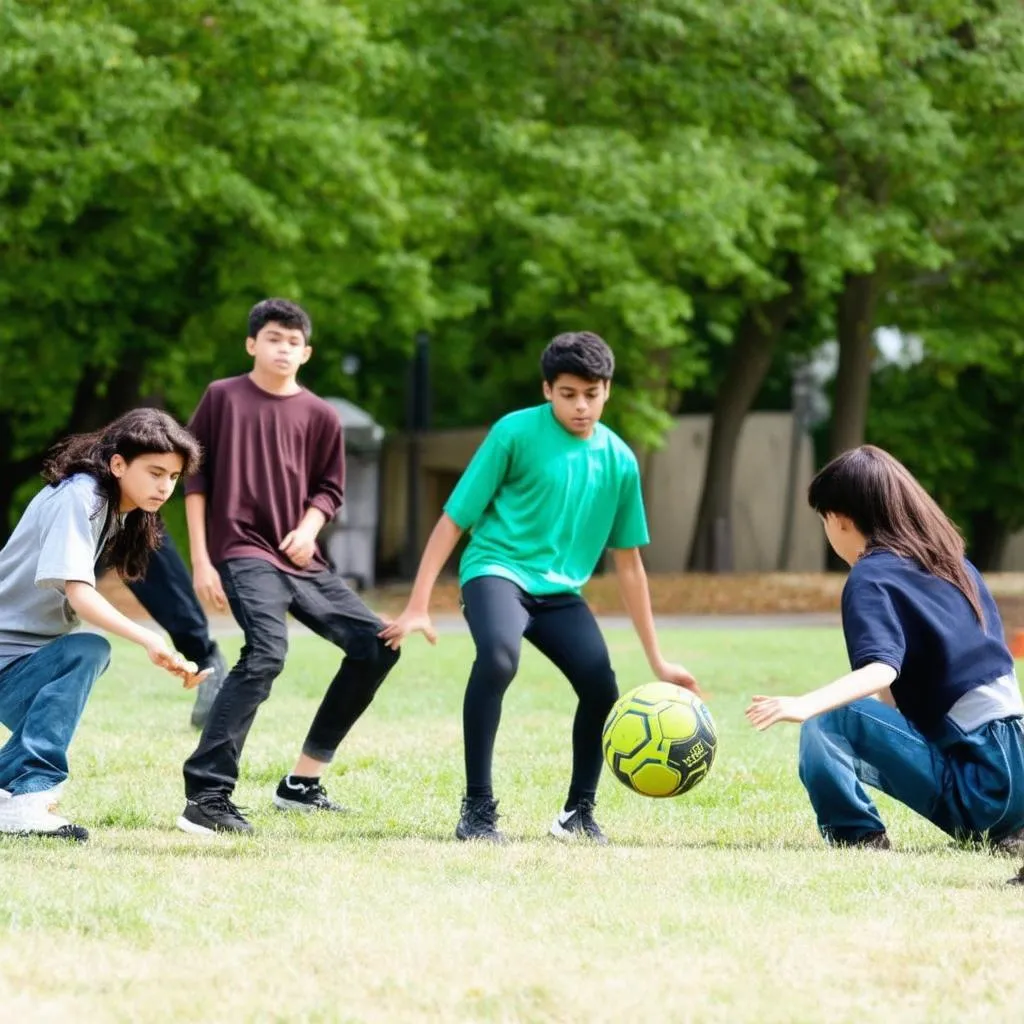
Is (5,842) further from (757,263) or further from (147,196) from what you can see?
(757,263)

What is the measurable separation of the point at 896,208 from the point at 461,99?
5.81 metres

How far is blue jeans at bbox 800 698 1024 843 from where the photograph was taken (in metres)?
6.11

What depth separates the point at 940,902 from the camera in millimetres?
5129

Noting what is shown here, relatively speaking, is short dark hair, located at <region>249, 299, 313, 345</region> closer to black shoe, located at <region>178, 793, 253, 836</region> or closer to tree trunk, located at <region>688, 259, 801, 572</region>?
black shoe, located at <region>178, 793, 253, 836</region>

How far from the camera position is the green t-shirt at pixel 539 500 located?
670 centimetres

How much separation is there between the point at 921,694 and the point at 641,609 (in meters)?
1.19

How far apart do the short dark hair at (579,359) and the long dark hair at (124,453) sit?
1342mm

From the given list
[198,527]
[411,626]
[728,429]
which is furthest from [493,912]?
[728,429]

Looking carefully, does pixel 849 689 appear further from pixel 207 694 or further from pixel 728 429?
pixel 728 429

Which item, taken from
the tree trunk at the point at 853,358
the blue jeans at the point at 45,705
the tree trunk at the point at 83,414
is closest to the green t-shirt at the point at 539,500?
the blue jeans at the point at 45,705

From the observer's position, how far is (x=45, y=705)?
6203 millimetres

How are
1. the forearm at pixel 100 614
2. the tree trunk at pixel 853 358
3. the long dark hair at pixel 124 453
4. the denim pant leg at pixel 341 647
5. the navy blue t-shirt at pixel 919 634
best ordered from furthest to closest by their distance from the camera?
the tree trunk at pixel 853 358
the denim pant leg at pixel 341 647
the long dark hair at pixel 124 453
the forearm at pixel 100 614
the navy blue t-shirt at pixel 919 634

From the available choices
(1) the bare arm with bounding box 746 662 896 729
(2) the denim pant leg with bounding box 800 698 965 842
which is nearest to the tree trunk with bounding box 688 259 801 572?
(2) the denim pant leg with bounding box 800 698 965 842

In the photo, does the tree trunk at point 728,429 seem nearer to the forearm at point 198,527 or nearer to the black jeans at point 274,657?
the black jeans at point 274,657
